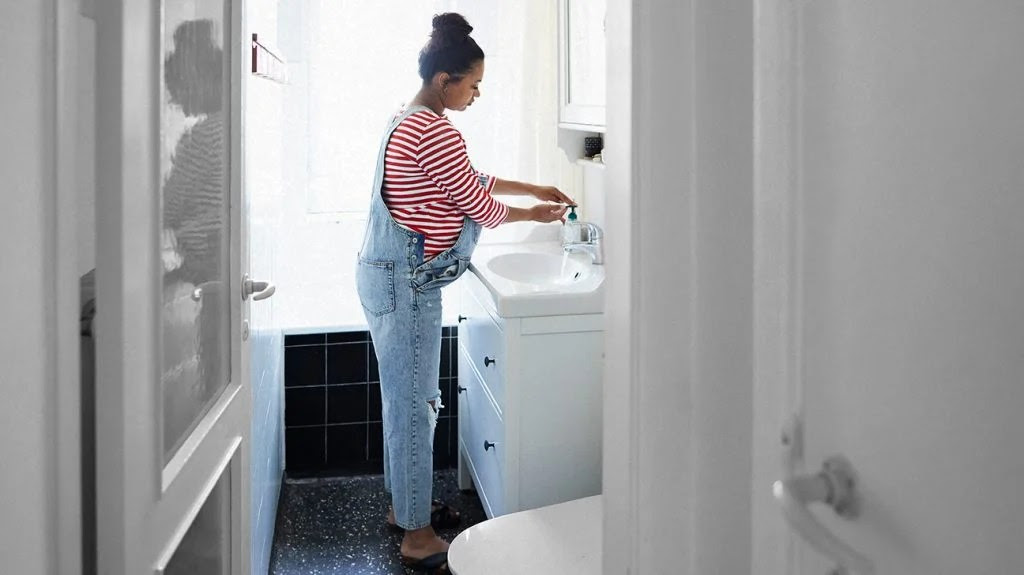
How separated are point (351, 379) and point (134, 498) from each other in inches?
93.8

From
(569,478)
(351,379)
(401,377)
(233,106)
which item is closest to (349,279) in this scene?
(351,379)

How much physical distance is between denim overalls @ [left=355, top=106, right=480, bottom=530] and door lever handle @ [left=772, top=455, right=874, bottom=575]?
72.6 inches

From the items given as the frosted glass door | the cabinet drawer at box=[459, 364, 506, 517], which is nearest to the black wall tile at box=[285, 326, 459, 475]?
the cabinet drawer at box=[459, 364, 506, 517]

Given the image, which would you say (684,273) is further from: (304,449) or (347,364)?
(304,449)

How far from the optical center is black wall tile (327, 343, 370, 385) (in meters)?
3.29

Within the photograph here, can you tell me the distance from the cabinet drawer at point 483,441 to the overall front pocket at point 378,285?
0.41m

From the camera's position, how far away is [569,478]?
237 centimetres

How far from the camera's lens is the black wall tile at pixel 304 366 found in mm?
3264

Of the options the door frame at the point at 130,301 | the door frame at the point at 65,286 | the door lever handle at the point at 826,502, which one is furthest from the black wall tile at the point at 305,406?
the door lever handle at the point at 826,502

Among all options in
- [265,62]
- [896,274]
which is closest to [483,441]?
[265,62]

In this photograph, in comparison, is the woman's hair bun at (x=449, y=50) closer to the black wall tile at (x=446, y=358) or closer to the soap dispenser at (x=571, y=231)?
the soap dispenser at (x=571, y=231)

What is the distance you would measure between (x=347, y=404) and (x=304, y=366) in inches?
8.6

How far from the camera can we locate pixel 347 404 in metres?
3.35

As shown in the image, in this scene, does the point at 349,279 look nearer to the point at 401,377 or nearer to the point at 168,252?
the point at 401,377
